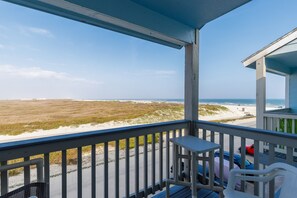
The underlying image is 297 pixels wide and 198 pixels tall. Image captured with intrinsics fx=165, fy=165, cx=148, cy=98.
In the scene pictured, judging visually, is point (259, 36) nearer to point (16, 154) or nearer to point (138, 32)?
point (138, 32)

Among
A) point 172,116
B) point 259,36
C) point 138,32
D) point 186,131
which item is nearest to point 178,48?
point 138,32

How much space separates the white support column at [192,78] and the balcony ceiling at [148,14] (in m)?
0.13

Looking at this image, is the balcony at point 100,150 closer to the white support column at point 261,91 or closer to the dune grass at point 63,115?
the dune grass at point 63,115

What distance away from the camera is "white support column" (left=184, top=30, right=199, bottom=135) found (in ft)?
7.82

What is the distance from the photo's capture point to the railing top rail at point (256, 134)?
146 centimetres

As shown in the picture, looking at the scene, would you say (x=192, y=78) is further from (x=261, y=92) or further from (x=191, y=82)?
(x=261, y=92)

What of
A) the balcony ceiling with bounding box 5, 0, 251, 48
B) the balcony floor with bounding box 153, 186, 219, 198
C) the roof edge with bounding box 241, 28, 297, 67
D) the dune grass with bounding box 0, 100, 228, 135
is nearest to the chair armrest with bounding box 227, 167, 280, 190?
the balcony floor with bounding box 153, 186, 219, 198

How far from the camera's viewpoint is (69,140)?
143 centimetres

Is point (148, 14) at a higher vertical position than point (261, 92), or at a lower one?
higher

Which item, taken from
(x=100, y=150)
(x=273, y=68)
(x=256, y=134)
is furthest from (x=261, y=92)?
(x=100, y=150)

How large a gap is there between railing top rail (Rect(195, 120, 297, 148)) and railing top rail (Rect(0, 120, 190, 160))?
26.5 inches

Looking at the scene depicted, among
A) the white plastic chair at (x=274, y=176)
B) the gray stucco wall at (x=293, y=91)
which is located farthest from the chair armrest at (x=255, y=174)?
the gray stucco wall at (x=293, y=91)

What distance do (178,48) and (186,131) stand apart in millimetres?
1255

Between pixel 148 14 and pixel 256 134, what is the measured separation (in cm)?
179
